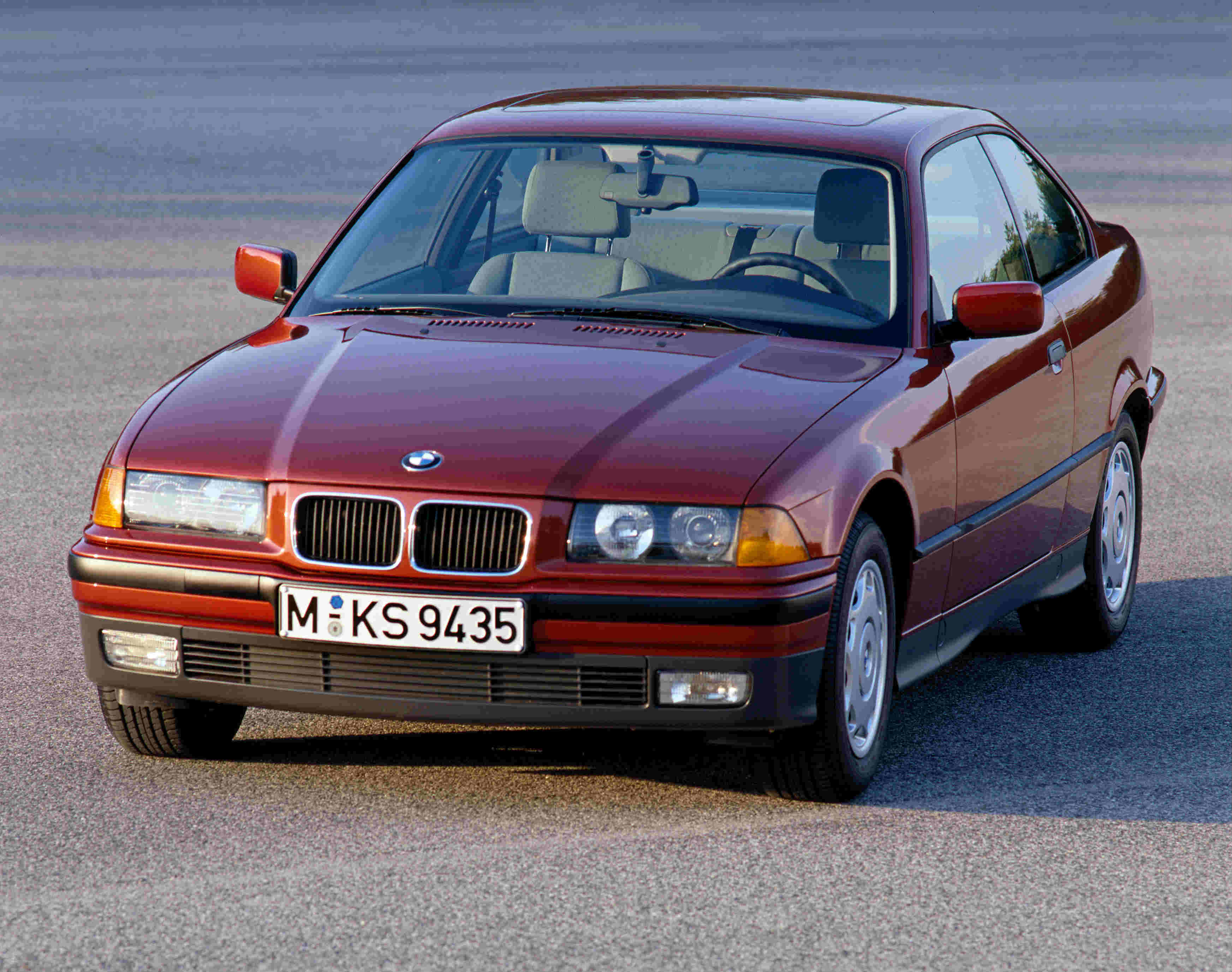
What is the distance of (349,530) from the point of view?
4844 millimetres

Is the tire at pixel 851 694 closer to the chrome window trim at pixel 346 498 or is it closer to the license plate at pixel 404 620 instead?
the license plate at pixel 404 620

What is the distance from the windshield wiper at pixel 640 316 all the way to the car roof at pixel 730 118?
65cm

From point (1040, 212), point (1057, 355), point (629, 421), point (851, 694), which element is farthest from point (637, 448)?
point (1040, 212)

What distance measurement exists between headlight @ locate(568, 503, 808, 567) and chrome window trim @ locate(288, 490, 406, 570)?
37 cm

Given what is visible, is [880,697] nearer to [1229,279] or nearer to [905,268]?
[905,268]

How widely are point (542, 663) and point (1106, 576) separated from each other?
115 inches

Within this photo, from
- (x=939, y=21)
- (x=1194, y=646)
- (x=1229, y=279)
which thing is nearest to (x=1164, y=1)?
(x=939, y=21)

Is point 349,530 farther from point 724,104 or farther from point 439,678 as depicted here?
point 724,104

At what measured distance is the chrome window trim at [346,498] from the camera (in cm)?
479

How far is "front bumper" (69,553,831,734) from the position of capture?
4.74 m

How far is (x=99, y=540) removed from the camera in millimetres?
5066

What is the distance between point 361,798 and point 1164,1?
59.2m

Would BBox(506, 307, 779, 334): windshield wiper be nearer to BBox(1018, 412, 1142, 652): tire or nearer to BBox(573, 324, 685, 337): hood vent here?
BBox(573, 324, 685, 337): hood vent

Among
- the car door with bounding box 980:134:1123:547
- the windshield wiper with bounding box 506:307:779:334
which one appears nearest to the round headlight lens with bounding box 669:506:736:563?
the windshield wiper with bounding box 506:307:779:334
